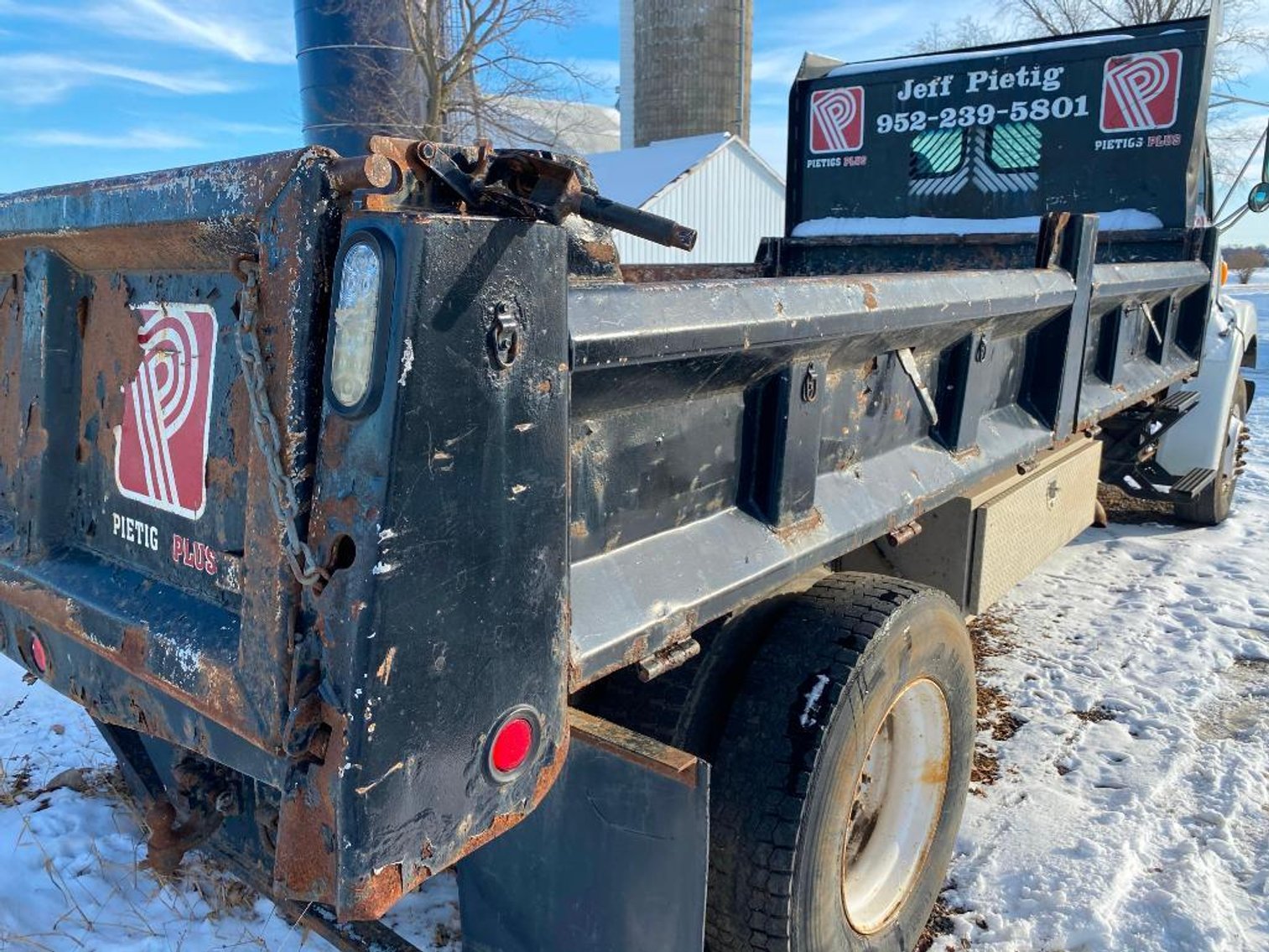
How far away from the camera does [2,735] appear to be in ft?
12.4

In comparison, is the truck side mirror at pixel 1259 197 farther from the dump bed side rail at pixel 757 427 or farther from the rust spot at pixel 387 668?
the rust spot at pixel 387 668

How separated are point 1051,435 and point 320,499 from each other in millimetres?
2852

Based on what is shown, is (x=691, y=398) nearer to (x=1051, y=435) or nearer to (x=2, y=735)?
(x=1051, y=435)

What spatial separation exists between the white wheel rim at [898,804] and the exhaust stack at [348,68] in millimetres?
17026

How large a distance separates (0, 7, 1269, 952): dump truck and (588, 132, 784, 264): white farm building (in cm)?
1785

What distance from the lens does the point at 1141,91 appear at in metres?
4.86

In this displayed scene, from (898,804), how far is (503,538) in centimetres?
166

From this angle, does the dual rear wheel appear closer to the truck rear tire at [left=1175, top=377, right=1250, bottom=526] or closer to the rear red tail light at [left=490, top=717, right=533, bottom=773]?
the rear red tail light at [left=490, top=717, right=533, bottom=773]

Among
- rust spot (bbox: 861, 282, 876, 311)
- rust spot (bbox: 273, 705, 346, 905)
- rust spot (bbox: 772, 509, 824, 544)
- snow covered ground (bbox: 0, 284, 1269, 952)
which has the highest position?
rust spot (bbox: 861, 282, 876, 311)

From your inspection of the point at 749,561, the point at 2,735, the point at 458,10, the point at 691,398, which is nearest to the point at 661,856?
the point at 749,561

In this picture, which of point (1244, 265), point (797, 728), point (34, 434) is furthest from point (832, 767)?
point (1244, 265)

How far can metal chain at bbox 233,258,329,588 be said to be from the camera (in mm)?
1376

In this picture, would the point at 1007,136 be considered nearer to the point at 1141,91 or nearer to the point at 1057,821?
the point at 1141,91

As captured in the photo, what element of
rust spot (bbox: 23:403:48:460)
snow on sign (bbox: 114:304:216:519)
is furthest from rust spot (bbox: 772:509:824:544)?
rust spot (bbox: 23:403:48:460)
